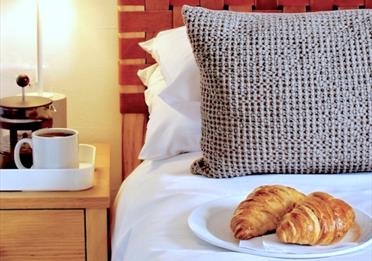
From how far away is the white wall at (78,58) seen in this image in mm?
2172

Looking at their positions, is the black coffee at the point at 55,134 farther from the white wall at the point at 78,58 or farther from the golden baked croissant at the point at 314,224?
the golden baked croissant at the point at 314,224

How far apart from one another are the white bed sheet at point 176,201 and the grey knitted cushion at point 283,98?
4 cm

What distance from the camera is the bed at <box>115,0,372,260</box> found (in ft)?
4.44

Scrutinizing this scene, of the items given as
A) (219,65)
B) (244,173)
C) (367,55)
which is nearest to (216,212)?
(244,173)

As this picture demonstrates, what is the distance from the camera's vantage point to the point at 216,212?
4.64 ft

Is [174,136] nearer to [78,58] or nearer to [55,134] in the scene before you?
[55,134]

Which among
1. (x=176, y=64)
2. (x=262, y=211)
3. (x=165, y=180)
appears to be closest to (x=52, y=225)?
(x=165, y=180)

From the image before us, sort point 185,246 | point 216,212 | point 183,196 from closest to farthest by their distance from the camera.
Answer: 1. point 185,246
2. point 216,212
3. point 183,196

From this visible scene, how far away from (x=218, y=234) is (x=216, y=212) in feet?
0.27

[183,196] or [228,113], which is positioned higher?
[228,113]

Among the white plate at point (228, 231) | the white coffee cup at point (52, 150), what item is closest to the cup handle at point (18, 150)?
the white coffee cup at point (52, 150)

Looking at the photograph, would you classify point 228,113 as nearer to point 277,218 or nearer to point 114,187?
point 277,218

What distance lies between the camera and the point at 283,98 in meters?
1.60

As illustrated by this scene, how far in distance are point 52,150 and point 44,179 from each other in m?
0.07
